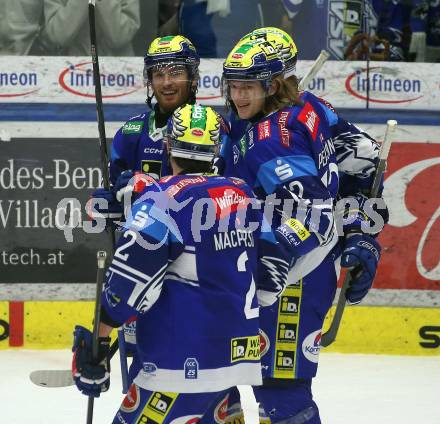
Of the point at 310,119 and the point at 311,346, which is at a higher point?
the point at 310,119

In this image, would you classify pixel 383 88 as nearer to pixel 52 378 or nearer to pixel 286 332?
pixel 286 332

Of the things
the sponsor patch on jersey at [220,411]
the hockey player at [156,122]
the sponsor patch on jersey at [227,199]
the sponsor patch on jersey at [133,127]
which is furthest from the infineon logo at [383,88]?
the sponsor patch on jersey at [220,411]

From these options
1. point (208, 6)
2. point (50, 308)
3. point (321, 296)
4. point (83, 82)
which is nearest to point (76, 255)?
point (50, 308)

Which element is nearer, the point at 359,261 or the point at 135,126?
the point at 359,261

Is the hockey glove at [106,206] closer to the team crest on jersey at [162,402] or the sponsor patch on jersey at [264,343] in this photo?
the sponsor patch on jersey at [264,343]

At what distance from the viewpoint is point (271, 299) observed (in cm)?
339

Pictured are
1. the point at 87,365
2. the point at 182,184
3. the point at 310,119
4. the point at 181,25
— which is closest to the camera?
the point at 182,184

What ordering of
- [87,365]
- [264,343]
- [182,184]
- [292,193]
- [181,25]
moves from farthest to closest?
[181,25] < [264,343] < [292,193] < [87,365] < [182,184]

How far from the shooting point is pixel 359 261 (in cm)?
370

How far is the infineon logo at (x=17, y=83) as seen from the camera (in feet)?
18.6

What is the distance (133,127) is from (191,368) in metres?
1.35

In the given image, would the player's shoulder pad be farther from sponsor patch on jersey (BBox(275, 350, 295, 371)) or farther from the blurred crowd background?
the blurred crowd background

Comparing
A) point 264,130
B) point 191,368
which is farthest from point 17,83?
point 191,368

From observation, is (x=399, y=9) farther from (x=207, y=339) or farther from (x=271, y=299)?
(x=207, y=339)
